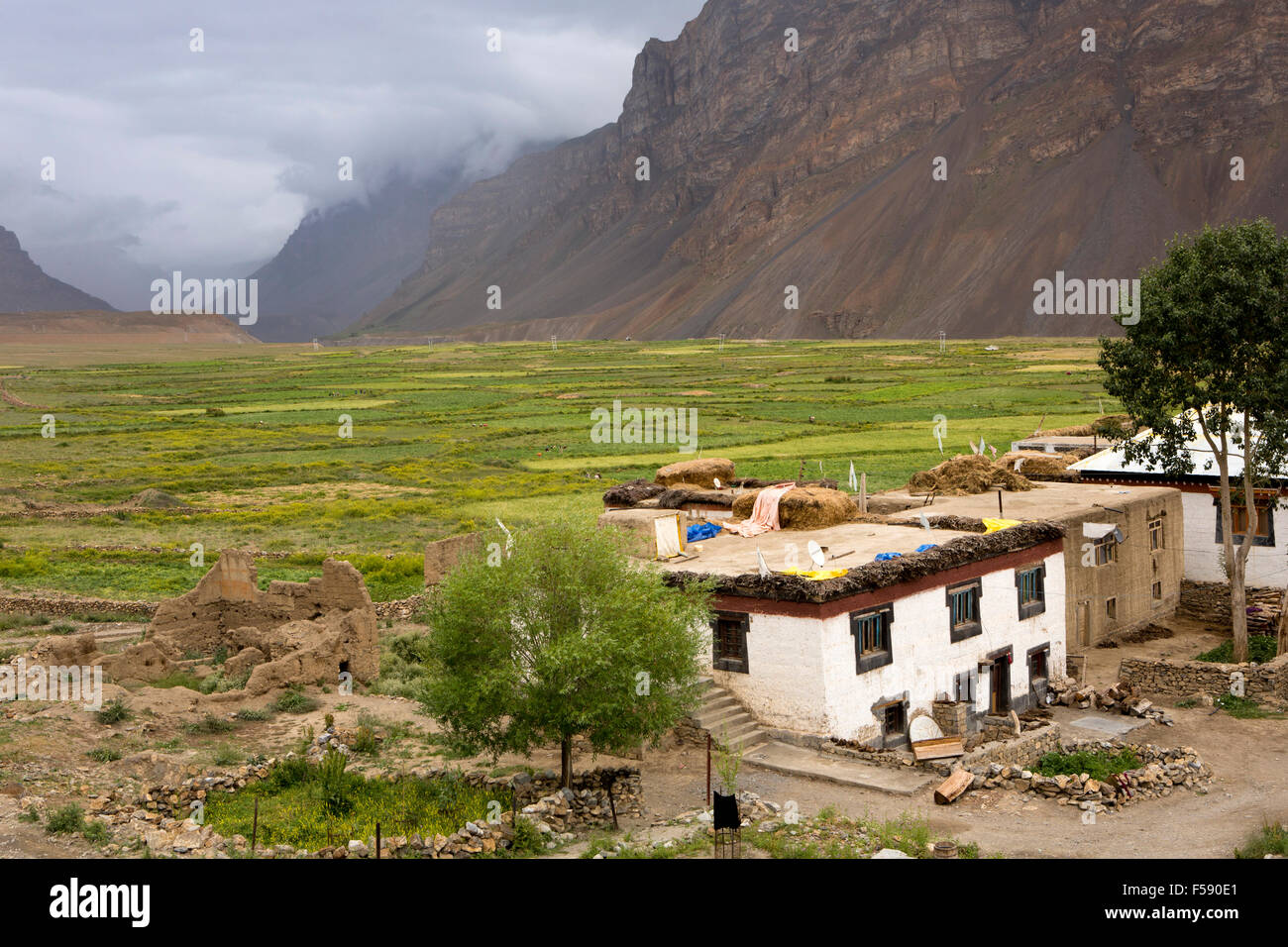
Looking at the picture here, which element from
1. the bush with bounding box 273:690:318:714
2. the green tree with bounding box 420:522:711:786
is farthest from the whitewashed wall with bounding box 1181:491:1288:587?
the bush with bounding box 273:690:318:714

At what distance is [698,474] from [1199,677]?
1589 centimetres

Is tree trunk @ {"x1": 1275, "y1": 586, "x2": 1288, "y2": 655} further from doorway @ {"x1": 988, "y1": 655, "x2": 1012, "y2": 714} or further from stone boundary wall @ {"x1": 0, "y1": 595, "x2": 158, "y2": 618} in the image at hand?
stone boundary wall @ {"x1": 0, "y1": 595, "x2": 158, "y2": 618}

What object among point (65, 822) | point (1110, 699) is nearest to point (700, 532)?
point (1110, 699)

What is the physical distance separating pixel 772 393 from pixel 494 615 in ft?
310

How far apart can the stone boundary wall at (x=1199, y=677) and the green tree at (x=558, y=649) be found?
1336 centimetres

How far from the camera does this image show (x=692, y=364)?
162 metres

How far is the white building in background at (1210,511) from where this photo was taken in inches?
1400

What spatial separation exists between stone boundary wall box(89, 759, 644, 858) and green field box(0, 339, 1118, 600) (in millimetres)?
4646

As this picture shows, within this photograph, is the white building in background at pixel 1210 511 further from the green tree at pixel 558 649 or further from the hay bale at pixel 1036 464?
the green tree at pixel 558 649

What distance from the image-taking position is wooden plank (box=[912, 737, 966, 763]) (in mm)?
23688

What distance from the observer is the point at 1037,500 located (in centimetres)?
3566
